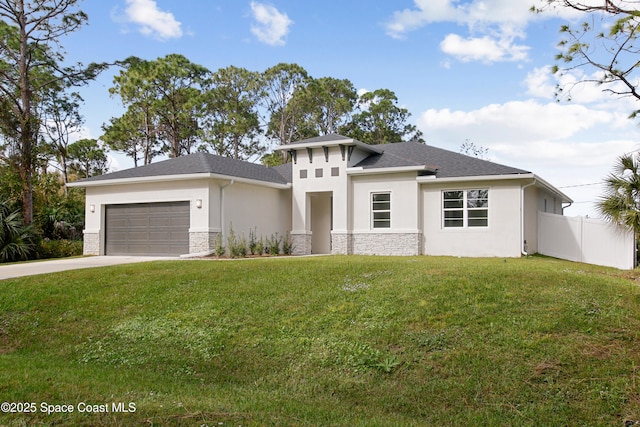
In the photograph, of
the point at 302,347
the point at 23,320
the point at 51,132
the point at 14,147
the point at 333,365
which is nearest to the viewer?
the point at 333,365

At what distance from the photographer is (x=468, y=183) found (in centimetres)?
1877

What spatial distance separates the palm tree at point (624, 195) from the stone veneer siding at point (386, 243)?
6.39 metres

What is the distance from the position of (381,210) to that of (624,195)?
8184 millimetres

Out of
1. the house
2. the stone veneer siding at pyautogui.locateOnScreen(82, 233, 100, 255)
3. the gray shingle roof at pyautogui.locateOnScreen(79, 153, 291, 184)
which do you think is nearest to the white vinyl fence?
the house

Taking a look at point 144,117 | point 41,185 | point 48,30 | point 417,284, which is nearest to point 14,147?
point 41,185

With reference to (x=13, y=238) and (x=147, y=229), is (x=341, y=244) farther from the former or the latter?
(x=13, y=238)

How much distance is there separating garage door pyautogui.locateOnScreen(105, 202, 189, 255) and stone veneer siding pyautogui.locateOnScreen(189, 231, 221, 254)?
1.41 ft

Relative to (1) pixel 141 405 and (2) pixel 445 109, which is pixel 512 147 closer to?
(2) pixel 445 109

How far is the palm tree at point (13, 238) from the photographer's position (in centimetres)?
1985

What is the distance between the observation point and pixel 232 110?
4047cm

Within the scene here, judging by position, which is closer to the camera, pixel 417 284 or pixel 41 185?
pixel 417 284

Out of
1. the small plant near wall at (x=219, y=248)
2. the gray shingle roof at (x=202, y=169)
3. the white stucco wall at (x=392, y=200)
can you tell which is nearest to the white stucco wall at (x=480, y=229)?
the white stucco wall at (x=392, y=200)

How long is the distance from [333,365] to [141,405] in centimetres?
271

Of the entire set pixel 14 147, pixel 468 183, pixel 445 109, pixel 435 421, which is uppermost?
pixel 445 109
